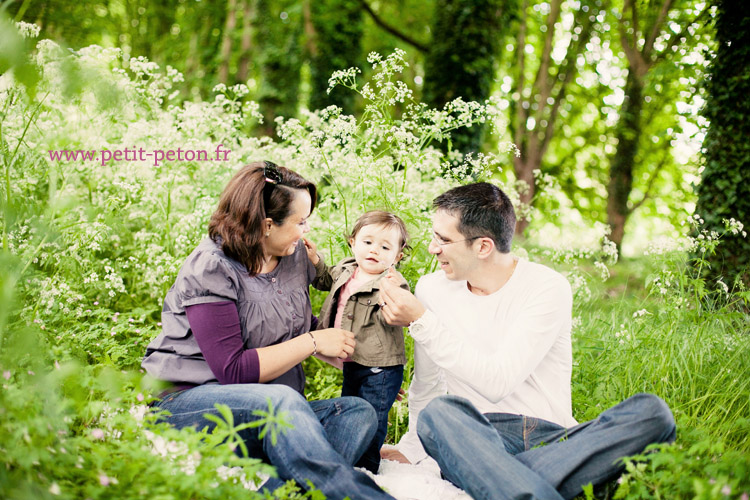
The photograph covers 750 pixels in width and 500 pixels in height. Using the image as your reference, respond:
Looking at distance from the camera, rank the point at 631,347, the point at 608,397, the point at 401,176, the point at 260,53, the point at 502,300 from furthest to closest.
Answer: the point at 260,53 < the point at 401,176 < the point at 631,347 < the point at 608,397 < the point at 502,300

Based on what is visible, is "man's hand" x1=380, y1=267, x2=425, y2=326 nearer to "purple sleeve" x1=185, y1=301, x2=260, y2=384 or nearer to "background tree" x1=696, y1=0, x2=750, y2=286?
"purple sleeve" x1=185, y1=301, x2=260, y2=384

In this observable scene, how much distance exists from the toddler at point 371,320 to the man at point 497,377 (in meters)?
0.16

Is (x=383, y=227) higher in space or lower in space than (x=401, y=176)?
lower

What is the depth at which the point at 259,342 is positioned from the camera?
270 centimetres

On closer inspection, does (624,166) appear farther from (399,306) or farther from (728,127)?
(399,306)

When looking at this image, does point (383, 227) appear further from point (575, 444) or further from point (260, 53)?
point (260, 53)

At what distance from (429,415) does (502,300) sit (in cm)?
67

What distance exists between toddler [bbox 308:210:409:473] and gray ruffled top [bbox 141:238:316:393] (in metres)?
0.25

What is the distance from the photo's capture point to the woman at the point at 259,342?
2320 millimetres

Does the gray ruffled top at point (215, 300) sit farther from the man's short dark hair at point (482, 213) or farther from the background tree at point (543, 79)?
the background tree at point (543, 79)

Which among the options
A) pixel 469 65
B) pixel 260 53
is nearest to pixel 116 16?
pixel 260 53

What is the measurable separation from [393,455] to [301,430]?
88cm

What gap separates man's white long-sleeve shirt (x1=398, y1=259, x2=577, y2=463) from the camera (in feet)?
8.27

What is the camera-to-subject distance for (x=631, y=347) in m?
3.58
